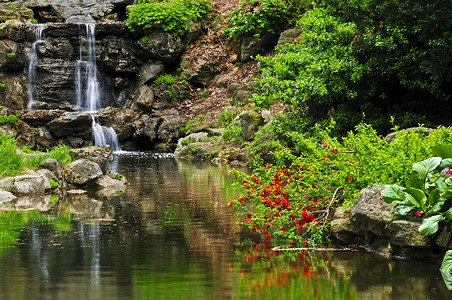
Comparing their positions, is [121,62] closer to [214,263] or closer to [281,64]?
[281,64]

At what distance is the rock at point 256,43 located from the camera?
31094 millimetres

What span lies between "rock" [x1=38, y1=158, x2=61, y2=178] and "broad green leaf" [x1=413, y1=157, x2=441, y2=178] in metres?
10.6

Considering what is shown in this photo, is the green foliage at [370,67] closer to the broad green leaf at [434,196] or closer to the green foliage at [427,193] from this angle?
the green foliage at [427,193]

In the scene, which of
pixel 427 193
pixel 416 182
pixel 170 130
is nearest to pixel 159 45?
pixel 170 130

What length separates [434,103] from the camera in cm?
1508

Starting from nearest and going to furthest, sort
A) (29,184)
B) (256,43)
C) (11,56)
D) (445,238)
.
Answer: (445,238)
(29,184)
(11,56)
(256,43)

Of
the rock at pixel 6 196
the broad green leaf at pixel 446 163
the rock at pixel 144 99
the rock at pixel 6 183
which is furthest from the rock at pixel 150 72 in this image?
the broad green leaf at pixel 446 163

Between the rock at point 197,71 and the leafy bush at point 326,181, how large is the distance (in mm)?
24016

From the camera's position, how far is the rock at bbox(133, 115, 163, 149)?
29.0 meters

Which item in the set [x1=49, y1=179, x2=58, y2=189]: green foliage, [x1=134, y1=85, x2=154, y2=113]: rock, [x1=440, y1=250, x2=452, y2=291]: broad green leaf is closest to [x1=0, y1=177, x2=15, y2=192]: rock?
[x1=49, y1=179, x2=58, y2=189]: green foliage

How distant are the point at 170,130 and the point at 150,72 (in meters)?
5.09

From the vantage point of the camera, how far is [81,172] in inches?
608

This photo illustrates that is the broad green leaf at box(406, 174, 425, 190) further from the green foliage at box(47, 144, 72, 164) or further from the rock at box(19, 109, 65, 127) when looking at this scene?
the rock at box(19, 109, 65, 127)

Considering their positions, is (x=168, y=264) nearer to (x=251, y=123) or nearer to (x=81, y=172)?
(x=81, y=172)
